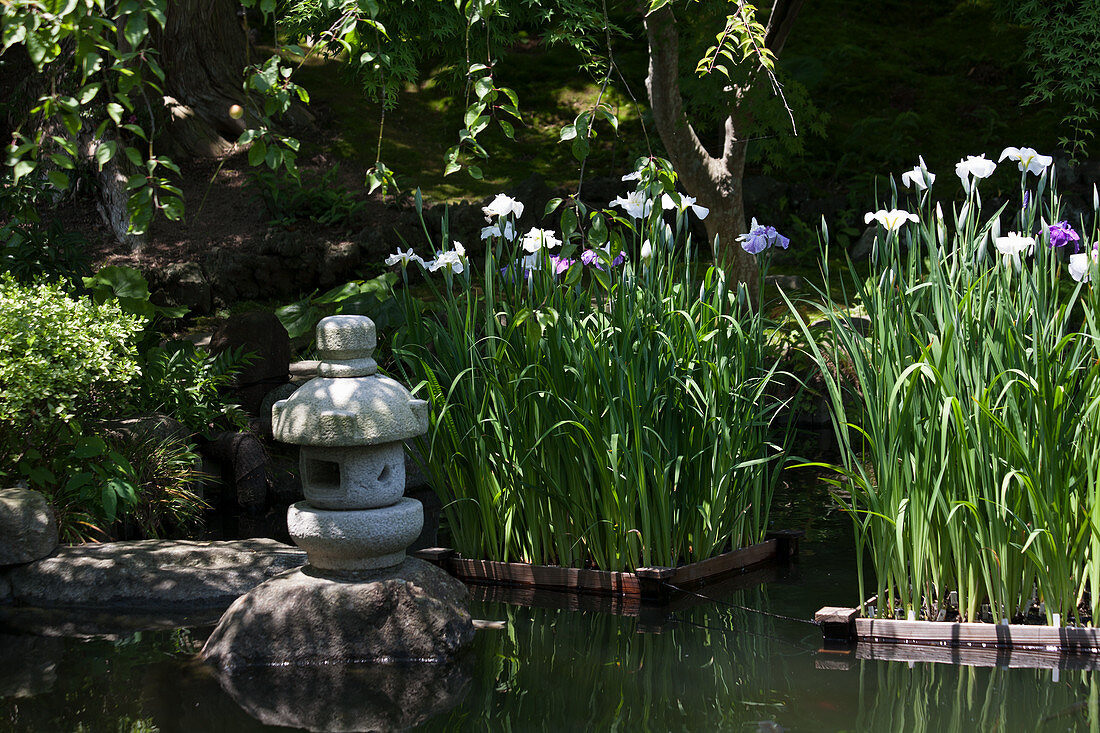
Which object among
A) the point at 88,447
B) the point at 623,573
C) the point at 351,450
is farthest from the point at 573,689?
the point at 88,447

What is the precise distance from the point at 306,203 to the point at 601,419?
759cm

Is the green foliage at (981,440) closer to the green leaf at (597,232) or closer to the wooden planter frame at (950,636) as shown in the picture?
the wooden planter frame at (950,636)

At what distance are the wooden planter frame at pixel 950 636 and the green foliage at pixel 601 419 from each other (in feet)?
2.47

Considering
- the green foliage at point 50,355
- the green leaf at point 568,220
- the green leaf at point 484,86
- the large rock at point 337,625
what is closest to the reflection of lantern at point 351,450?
the large rock at point 337,625

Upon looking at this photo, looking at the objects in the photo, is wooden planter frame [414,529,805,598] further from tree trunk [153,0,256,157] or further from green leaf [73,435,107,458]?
tree trunk [153,0,256,157]

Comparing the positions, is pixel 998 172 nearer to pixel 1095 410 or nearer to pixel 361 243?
pixel 361 243

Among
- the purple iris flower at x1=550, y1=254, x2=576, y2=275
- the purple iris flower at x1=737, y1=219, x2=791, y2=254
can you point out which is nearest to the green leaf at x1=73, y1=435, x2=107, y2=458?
the purple iris flower at x1=550, y1=254, x2=576, y2=275

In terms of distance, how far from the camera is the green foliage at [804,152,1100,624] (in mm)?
3383

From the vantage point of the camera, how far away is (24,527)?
14.5 ft

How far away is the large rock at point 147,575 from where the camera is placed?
14.3ft

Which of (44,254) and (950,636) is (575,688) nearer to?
(950,636)

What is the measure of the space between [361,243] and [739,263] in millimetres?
3884

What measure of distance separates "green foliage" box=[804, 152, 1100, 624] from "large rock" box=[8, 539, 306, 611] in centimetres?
253

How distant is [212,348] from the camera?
285 inches
